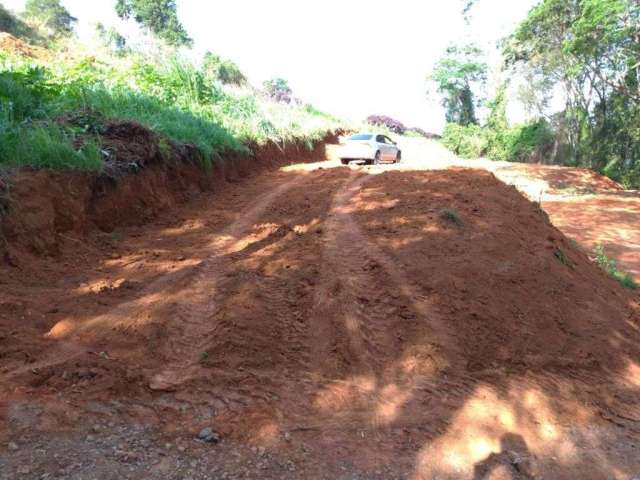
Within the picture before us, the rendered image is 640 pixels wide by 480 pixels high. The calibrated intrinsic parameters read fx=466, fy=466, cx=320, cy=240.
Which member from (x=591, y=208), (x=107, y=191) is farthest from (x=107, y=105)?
(x=591, y=208)

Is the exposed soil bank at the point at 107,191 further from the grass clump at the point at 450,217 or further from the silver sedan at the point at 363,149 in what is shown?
the silver sedan at the point at 363,149

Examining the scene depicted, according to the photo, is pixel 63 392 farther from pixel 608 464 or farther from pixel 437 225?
pixel 437 225

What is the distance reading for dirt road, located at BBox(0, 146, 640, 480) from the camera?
255 cm

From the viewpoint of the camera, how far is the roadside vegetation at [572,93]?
14281mm

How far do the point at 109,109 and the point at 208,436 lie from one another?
584cm

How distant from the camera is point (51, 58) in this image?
1186cm

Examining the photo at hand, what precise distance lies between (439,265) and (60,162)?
4041 mm

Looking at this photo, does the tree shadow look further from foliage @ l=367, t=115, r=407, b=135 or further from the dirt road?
foliage @ l=367, t=115, r=407, b=135

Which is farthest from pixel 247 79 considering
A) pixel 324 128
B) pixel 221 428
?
pixel 221 428

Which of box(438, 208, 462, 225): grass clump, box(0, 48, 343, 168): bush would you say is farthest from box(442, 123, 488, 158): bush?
box(438, 208, 462, 225): grass clump

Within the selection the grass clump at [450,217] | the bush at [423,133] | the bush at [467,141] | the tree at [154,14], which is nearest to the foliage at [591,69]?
the bush at [467,141]

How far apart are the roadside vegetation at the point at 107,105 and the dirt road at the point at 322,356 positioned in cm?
121

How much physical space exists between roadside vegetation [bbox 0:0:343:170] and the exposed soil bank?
0.21 metres

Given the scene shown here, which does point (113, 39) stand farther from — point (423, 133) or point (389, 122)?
point (423, 133)
